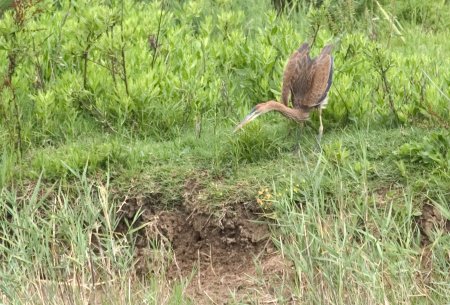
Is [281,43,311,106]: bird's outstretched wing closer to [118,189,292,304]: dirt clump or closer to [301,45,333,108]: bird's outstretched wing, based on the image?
[301,45,333,108]: bird's outstretched wing

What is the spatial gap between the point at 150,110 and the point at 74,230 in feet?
5.17

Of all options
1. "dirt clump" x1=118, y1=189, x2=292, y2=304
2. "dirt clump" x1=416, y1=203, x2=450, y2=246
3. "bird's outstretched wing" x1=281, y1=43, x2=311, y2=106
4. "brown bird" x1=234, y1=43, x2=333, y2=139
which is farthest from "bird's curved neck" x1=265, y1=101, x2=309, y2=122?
"dirt clump" x1=416, y1=203, x2=450, y2=246

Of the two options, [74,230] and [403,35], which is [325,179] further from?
[403,35]

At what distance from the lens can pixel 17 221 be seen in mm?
5027

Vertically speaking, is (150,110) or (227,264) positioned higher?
(150,110)

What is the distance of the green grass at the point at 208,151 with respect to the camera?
4.78 metres

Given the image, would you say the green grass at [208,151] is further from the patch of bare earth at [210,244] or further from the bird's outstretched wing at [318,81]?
the bird's outstretched wing at [318,81]

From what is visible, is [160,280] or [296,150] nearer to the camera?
[160,280]

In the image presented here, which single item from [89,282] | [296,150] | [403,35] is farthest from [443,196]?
[403,35]

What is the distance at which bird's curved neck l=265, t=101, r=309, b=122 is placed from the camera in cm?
585

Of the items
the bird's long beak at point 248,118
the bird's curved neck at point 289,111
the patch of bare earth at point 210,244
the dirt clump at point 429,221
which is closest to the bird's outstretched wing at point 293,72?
the bird's curved neck at point 289,111

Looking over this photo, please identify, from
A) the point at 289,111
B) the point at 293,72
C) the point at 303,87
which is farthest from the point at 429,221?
the point at 293,72

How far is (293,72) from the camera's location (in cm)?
607

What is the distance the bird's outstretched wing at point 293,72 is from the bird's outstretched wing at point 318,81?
0.08 meters
